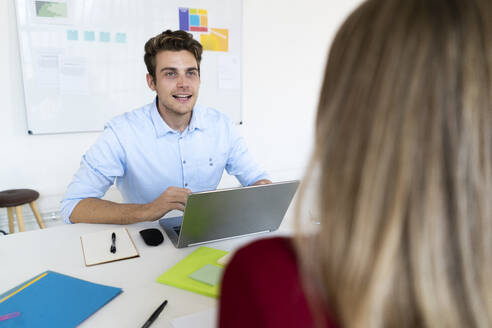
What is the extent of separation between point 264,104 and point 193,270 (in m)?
2.36

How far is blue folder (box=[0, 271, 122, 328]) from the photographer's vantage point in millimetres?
836

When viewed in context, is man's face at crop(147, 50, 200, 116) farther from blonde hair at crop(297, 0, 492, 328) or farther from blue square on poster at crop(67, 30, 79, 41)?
blonde hair at crop(297, 0, 492, 328)

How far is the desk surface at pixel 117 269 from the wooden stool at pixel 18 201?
1193 millimetres

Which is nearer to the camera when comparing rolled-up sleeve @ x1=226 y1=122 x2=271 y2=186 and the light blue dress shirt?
the light blue dress shirt

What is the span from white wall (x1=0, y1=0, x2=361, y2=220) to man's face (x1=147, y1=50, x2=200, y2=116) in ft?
3.38

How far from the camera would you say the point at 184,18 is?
284 centimetres

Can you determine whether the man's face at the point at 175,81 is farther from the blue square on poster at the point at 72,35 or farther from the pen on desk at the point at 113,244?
the blue square on poster at the point at 72,35

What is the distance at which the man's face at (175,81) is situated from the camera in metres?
1.88

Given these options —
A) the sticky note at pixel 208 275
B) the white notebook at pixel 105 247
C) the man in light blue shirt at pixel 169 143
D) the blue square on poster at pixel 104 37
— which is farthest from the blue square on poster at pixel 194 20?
the sticky note at pixel 208 275

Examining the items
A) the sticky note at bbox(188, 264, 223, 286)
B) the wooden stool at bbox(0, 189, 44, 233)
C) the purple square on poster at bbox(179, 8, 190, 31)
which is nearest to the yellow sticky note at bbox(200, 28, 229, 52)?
the purple square on poster at bbox(179, 8, 190, 31)

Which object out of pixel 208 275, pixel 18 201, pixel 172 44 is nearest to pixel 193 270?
pixel 208 275

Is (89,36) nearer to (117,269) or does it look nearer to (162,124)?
(162,124)

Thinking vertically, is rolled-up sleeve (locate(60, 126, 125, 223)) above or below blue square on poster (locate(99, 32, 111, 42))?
below

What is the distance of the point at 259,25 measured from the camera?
123 inches
